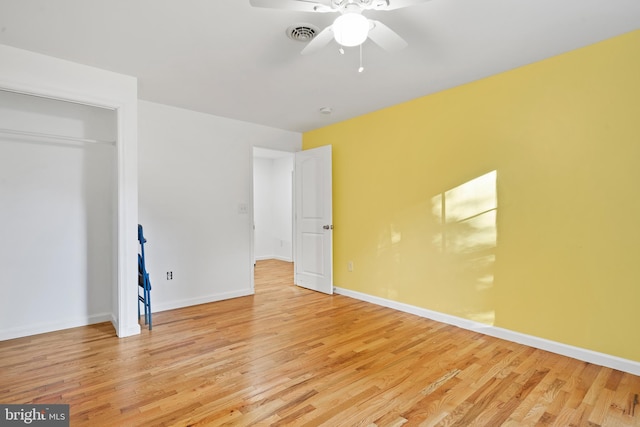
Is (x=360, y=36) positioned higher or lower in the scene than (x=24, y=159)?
higher

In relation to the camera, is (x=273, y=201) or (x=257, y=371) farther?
(x=273, y=201)

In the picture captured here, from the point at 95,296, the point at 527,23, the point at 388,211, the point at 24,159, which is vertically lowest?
the point at 95,296

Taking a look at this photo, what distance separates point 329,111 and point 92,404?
144 inches

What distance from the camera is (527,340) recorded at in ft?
9.43

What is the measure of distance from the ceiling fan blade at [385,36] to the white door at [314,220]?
2605 millimetres

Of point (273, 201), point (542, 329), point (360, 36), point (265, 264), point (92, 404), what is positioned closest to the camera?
point (360, 36)

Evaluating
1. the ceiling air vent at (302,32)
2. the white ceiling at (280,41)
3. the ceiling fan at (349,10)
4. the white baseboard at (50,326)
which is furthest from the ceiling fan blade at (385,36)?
the white baseboard at (50,326)

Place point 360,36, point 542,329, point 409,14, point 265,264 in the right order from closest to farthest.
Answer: point 360,36
point 409,14
point 542,329
point 265,264

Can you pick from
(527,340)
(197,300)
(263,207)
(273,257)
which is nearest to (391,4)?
(527,340)

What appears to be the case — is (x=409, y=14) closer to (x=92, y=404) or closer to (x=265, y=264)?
(x=92, y=404)

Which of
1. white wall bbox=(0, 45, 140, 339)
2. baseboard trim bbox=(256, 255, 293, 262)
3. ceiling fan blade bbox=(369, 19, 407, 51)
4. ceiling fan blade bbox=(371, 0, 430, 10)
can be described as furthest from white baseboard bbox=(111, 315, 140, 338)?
baseboard trim bbox=(256, 255, 293, 262)

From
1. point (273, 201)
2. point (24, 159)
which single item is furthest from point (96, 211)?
point (273, 201)

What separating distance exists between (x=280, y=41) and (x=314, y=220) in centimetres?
283

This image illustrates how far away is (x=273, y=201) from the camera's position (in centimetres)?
819
